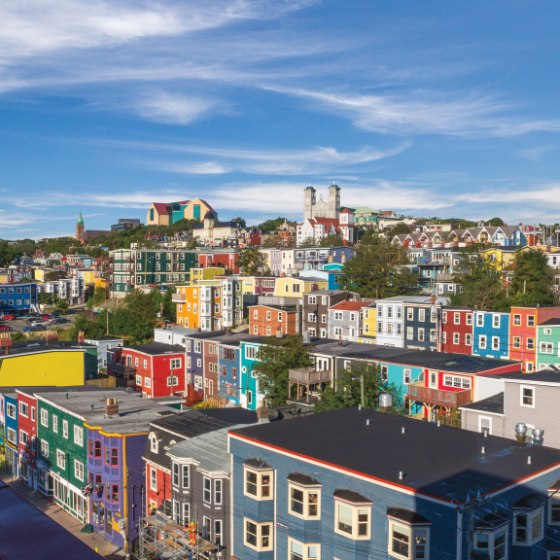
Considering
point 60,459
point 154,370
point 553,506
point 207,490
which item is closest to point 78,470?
point 60,459

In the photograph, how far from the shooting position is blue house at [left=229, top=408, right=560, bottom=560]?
1803cm

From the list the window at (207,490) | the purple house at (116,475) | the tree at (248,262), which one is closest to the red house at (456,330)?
the purple house at (116,475)

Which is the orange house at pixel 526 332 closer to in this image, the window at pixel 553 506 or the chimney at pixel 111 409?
the chimney at pixel 111 409

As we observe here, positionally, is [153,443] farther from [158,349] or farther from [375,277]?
[375,277]

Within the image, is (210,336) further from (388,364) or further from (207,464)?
(207,464)

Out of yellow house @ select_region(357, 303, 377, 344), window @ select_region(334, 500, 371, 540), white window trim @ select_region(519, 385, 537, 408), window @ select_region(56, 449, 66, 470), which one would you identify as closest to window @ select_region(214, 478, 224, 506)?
window @ select_region(334, 500, 371, 540)

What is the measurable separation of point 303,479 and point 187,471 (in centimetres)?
672

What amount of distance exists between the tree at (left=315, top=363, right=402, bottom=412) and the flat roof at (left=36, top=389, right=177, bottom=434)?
348 inches

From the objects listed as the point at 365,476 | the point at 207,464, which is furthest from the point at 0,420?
the point at 365,476

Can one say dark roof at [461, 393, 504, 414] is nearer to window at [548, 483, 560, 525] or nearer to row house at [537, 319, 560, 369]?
window at [548, 483, 560, 525]

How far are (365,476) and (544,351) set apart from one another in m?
37.0

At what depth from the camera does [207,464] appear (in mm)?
25281

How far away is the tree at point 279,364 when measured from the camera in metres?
46.0

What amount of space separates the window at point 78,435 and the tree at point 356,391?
42.0 feet
